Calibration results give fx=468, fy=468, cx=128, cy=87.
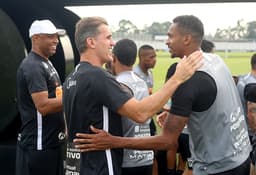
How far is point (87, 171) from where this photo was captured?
2.64 meters

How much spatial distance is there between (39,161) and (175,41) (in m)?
1.77

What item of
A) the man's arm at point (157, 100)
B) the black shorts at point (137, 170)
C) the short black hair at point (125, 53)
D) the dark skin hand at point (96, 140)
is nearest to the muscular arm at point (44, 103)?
the short black hair at point (125, 53)

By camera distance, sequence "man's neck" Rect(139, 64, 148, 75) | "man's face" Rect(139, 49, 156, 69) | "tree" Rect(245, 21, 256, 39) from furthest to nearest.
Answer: "tree" Rect(245, 21, 256, 39) → "man's neck" Rect(139, 64, 148, 75) → "man's face" Rect(139, 49, 156, 69)

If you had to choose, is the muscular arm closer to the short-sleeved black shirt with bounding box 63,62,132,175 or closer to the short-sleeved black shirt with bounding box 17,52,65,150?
the short-sleeved black shirt with bounding box 17,52,65,150

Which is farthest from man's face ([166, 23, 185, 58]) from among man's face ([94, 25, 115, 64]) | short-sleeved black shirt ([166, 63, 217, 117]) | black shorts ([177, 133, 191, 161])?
black shorts ([177, 133, 191, 161])

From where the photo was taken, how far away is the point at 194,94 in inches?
104

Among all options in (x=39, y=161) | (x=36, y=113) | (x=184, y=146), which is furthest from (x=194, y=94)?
(x=184, y=146)

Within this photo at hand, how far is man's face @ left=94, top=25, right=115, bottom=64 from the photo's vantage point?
2.66m

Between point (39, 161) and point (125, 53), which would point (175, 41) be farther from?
point (39, 161)

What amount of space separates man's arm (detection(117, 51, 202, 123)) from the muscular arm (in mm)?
1332

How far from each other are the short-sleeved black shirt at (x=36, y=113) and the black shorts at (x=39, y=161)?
0.05 m

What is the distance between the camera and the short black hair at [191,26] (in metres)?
2.80

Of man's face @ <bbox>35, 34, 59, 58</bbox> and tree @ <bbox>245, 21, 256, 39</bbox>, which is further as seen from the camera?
tree @ <bbox>245, 21, 256, 39</bbox>

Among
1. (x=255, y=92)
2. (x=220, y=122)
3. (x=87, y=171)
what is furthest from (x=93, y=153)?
(x=255, y=92)
